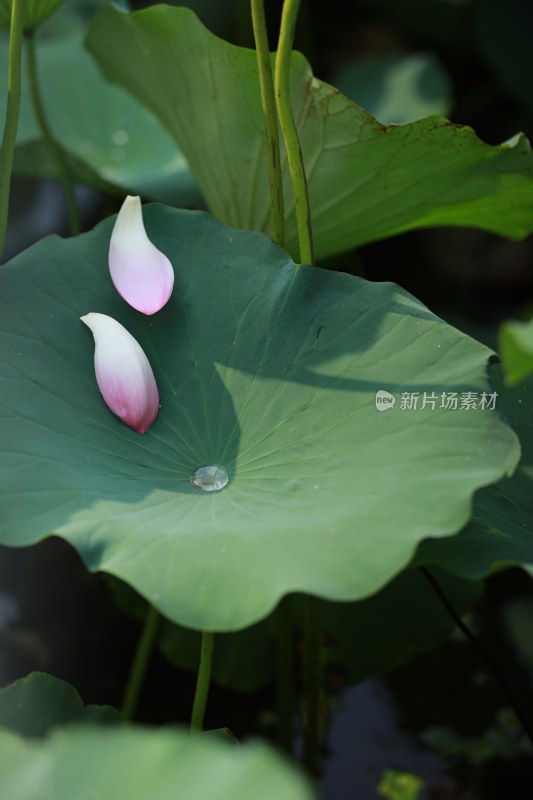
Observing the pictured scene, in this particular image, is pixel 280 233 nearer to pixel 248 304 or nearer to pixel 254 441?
pixel 248 304

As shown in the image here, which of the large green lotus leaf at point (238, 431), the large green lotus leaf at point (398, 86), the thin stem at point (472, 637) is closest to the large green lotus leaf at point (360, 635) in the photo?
the thin stem at point (472, 637)

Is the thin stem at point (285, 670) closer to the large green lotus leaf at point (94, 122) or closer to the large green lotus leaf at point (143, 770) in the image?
the large green lotus leaf at point (143, 770)

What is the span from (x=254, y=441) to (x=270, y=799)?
1.67 feet

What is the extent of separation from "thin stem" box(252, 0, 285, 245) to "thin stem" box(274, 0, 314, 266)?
0.02m

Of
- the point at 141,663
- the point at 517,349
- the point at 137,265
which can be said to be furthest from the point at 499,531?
the point at 141,663

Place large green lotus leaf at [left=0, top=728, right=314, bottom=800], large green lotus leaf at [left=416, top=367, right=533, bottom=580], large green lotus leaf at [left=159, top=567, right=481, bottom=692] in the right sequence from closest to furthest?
large green lotus leaf at [left=0, top=728, right=314, bottom=800] < large green lotus leaf at [left=416, top=367, right=533, bottom=580] < large green lotus leaf at [left=159, top=567, right=481, bottom=692]

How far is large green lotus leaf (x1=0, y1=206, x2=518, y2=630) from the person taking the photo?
2.49 ft

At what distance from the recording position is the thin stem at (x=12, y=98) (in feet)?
3.13

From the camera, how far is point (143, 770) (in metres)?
0.50

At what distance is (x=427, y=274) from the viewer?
8.52ft

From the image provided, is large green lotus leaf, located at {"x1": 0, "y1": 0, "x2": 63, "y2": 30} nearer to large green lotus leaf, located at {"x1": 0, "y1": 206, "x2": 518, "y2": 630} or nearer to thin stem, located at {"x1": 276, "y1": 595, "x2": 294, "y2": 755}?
large green lotus leaf, located at {"x1": 0, "y1": 206, "x2": 518, "y2": 630}

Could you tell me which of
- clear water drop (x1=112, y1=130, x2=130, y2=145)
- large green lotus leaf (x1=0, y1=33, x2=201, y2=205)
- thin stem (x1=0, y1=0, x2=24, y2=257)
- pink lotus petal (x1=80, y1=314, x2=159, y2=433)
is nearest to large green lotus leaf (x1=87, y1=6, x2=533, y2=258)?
thin stem (x1=0, y1=0, x2=24, y2=257)

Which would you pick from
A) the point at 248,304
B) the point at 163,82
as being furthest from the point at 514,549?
the point at 163,82

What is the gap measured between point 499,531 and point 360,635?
1.58 feet
